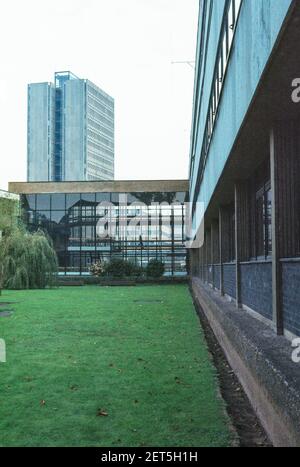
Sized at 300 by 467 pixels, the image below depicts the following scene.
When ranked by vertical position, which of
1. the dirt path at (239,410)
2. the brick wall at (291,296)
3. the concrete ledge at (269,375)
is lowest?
the dirt path at (239,410)

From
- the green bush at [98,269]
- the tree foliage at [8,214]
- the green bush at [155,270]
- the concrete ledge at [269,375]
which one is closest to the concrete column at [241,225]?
the concrete ledge at [269,375]

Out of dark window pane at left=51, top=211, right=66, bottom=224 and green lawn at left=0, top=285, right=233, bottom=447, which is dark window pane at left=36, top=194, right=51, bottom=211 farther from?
green lawn at left=0, top=285, right=233, bottom=447

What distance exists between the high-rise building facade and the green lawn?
11070 centimetres

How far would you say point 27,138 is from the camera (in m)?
127

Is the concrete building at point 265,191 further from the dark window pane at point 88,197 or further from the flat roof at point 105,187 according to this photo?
the dark window pane at point 88,197

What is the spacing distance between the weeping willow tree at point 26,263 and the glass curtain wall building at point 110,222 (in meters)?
12.7

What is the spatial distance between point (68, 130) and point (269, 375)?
123050mm

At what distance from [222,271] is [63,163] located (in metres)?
A: 113

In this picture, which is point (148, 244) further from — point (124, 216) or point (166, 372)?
point (166, 372)

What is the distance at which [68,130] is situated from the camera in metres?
124

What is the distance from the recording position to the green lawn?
4.59 meters

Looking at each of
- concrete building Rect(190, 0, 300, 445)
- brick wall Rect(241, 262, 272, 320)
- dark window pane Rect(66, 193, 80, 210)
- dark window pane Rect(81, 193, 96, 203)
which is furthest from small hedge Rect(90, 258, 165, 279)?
brick wall Rect(241, 262, 272, 320)

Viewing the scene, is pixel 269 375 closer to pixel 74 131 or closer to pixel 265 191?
pixel 265 191

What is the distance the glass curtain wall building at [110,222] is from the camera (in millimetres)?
47188
